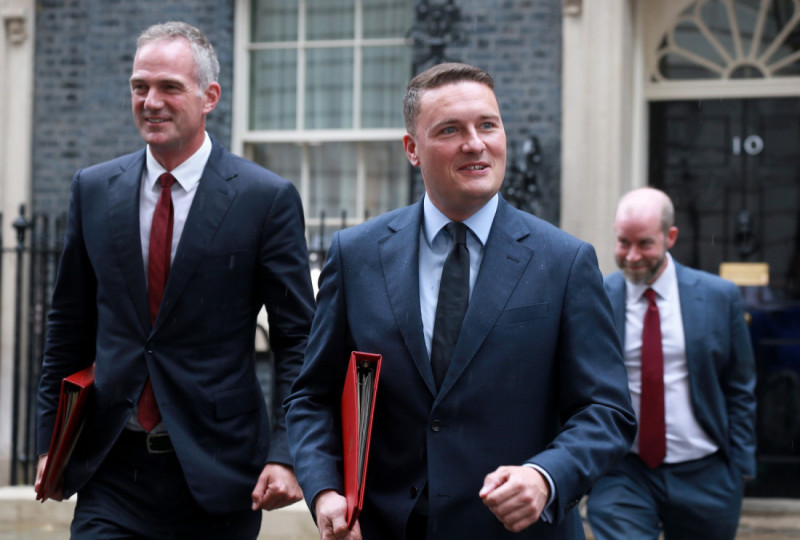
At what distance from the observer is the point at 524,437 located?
287cm

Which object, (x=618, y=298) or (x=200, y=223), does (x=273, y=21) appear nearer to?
(x=618, y=298)

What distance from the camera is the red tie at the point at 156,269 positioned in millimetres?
3672

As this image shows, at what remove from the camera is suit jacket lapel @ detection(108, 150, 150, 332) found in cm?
368

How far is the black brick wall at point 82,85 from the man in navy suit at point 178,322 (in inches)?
230

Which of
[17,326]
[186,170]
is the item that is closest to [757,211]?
[17,326]

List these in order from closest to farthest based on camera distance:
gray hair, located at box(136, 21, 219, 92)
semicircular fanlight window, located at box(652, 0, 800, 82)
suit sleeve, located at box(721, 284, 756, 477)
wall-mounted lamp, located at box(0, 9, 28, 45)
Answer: gray hair, located at box(136, 21, 219, 92) → suit sleeve, located at box(721, 284, 756, 477) → semicircular fanlight window, located at box(652, 0, 800, 82) → wall-mounted lamp, located at box(0, 9, 28, 45)

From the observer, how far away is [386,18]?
9383 mm

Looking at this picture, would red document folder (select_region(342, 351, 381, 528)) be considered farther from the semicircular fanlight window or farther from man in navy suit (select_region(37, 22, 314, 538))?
the semicircular fanlight window

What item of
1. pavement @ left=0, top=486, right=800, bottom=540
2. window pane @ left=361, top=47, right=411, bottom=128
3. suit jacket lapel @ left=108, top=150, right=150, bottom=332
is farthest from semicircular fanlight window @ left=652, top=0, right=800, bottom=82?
suit jacket lapel @ left=108, top=150, right=150, bottom=332

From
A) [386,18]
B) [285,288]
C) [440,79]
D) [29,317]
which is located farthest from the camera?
[386,18]

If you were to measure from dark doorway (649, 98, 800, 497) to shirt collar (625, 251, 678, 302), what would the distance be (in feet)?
11.1

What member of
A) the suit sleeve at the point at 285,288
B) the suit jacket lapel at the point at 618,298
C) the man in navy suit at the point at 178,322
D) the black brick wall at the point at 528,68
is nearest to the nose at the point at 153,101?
the man in navy suit at the point at 178,322

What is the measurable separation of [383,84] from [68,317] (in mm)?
5904

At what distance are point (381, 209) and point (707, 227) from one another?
2.50m
